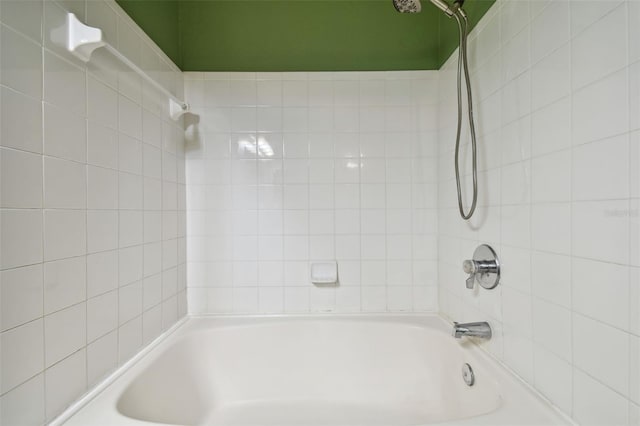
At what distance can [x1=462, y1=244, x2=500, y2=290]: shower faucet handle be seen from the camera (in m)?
1.05

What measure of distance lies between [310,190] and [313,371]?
3.03 ft

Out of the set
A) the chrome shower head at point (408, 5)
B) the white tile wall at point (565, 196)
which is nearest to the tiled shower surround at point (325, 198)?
the white tile wall at point (565, 196)

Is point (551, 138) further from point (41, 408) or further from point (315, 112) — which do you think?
point (41, 408)

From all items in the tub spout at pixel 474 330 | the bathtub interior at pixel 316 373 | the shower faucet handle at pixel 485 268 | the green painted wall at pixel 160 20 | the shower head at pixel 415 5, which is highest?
the green painted wall at pixel 160 20

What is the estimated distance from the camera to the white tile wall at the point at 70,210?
2.20 feet

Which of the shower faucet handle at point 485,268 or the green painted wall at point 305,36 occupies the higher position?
the green painted wall at point 305,36

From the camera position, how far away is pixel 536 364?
88 centimetres

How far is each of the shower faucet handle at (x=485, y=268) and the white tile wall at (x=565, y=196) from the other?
0.03 metres

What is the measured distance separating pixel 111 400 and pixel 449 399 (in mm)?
1238

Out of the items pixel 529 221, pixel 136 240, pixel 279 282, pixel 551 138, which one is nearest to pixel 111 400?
pixel 136 240

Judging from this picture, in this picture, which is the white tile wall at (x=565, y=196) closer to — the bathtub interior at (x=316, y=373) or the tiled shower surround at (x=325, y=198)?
the tiled shower surround at (x=325, y=198)

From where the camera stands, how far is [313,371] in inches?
58.6

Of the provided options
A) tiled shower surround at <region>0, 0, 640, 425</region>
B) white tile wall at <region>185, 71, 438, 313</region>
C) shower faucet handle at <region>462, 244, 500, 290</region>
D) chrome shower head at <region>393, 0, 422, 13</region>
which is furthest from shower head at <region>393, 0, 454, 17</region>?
shower faucet handle at <region>462, 244, 500, 290</region>

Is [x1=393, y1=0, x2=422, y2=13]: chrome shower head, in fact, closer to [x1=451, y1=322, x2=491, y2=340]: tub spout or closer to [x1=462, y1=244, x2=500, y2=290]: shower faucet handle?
[x1=462, y1=244, x2=500, y2=290]: shower faucet handle
